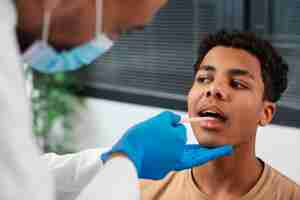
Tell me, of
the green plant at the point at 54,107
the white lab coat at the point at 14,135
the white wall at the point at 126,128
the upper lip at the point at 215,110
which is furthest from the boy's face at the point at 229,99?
the green plant at the point at 54,107

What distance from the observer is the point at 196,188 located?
1.81m

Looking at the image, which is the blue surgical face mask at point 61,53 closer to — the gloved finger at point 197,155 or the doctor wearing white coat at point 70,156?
the doctor wearing white coat at point 70,156

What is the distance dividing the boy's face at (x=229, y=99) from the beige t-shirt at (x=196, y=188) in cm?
13

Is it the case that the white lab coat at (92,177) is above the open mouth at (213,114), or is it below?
below

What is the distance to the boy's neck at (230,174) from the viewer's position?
71.2 inches

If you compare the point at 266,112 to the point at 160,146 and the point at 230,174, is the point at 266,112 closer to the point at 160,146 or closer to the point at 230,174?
the point at 230,174

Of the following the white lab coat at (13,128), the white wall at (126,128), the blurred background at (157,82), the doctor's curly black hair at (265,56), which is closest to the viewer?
the white lab coat at (13,128)

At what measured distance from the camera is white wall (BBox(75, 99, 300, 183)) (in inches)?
91.3

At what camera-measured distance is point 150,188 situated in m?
1.83

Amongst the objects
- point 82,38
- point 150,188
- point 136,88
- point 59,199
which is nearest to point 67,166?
point 59,199

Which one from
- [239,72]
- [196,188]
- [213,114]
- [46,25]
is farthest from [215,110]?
[46,25]

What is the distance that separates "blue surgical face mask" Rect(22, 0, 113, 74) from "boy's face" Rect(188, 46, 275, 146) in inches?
23.5

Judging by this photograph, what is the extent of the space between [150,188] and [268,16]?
1.04 metres

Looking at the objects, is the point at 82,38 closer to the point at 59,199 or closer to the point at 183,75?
the point at 59,199
